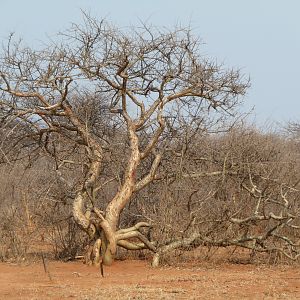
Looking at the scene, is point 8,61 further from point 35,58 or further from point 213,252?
point 213,252

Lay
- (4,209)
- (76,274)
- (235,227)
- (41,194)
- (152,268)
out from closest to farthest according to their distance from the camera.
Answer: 1. (76,274)
2. (152,268)
3. (235,227)
4. (41,194)
5. (4,209)

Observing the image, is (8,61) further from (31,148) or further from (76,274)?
(76,274)

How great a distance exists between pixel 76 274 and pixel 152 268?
1.43 metres

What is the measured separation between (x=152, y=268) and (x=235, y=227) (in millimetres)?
1943

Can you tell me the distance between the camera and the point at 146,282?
9320mm

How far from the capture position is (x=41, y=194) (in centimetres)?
1293

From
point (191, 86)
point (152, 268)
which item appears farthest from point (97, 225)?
point (191, 86)

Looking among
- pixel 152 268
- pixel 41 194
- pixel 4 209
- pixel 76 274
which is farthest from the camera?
pixel 4 209

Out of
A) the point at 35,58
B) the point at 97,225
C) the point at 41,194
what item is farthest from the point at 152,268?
the point at 35,58

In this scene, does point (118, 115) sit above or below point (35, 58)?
below

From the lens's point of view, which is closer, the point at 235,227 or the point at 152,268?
the point at 152,268

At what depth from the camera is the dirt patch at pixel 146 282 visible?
8023mm

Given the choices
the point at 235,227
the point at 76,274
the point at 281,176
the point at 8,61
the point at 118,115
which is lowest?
the point at 76,274

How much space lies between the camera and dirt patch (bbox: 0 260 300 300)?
802cm
